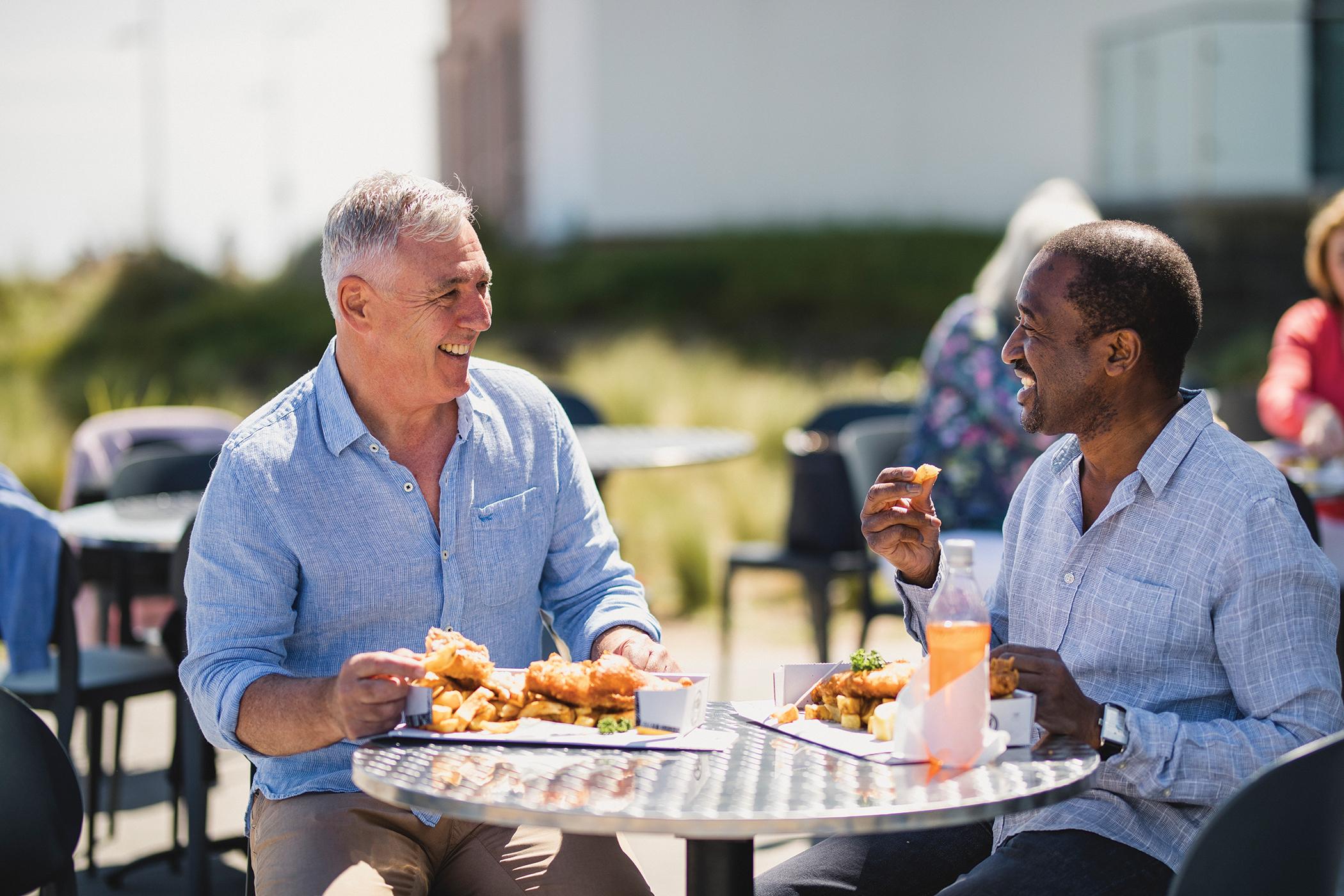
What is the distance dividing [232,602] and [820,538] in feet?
11.4

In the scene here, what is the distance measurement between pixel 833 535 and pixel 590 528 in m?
2.82

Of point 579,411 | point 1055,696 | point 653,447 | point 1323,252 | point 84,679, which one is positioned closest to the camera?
point 1055,696

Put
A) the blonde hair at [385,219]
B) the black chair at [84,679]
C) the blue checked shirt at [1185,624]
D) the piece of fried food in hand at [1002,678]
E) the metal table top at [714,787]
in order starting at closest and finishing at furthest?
the metal table top at [714,787] < the piece of fried food in hand at [1002,678] < the blue checked shirt at [1185,624] < the blonde hair at [385,219] < the black chair at [84,679]

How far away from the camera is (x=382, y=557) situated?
244 centimetres

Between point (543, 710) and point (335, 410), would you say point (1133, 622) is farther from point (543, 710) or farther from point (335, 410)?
point (335, 410)

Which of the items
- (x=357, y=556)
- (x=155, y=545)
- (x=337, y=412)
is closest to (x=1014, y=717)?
(x=357, y=556)

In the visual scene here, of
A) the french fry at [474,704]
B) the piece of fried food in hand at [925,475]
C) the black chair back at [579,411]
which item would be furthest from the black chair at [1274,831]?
the black chair back at [579,411]

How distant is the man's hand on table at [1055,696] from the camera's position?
6.42ft

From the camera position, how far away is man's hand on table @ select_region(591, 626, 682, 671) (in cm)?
249

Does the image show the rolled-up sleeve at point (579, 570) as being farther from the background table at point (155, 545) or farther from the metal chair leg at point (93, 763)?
the metal chair leg at point (93, 763)

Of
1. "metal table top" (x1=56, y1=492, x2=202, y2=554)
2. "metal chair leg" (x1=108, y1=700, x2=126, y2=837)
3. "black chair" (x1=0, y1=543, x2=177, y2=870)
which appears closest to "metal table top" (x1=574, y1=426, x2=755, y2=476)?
"metal table top" (x1=56, y1=492, x2=202, y2=554)

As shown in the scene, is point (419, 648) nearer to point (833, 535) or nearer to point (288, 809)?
point (288, 809)

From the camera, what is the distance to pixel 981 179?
57.0 ft

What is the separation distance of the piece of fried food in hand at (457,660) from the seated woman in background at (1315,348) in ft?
11.6
